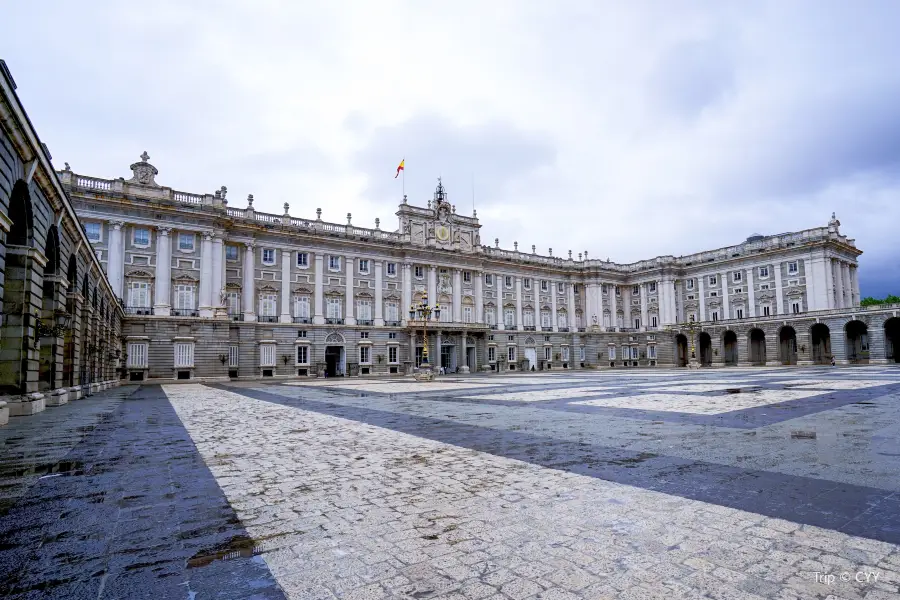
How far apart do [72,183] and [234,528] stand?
1610 inches

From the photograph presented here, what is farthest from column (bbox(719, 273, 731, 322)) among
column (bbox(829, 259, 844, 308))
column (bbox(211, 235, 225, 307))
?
column (bbox(211, 235, 225, 307))

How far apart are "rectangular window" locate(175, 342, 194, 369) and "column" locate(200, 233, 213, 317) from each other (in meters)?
2.82

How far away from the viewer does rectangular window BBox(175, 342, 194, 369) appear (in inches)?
1532

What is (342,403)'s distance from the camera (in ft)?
58.1

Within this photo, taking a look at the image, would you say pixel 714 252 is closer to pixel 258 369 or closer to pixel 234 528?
pixel 258 369

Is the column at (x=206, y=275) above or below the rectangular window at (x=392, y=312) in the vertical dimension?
above

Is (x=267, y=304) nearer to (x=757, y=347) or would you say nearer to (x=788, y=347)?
(x=757, y=347)

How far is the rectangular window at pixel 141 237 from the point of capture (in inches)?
1522

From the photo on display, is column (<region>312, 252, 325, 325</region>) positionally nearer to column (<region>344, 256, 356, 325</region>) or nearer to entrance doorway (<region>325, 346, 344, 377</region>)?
column (<region>344, 256, 356, 325</region>)

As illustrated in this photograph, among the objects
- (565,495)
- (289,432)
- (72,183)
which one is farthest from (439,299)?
(565,495)

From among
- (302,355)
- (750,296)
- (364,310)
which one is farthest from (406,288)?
(750,296)

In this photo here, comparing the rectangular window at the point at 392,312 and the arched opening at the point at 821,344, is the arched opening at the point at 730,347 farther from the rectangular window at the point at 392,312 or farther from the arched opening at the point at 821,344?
the rectangular window at the point at 392,312

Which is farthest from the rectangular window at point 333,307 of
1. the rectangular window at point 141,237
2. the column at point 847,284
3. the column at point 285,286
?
the column at point 847,284

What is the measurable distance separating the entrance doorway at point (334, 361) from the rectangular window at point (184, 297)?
12.6m
